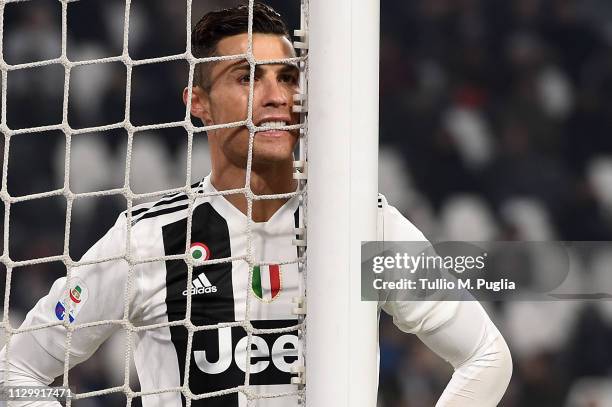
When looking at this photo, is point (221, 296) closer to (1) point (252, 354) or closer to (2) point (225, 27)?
(1) point (252, 354)

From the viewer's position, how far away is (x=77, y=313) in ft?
3.61

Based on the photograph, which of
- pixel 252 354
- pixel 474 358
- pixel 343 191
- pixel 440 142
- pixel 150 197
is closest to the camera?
pixel 343 191

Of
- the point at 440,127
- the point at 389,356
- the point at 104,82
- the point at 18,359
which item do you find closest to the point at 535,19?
the point at 440,127

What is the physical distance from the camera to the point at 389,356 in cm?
258

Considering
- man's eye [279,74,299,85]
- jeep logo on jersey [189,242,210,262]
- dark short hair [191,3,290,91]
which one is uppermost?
dark short hair [191,3,290,91]

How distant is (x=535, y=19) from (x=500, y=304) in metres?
0.92

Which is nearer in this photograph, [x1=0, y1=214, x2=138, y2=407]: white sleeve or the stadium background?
[x1=0, y1=214, x2=138, y2=407]: white sleeve

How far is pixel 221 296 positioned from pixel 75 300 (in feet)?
0.60

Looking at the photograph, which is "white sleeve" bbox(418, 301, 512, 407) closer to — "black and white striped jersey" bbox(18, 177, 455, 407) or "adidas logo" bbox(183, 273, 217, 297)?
"black and white striped jersey" bbox(18, 177, 455, 407)

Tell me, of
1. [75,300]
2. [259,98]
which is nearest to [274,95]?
[259,98]

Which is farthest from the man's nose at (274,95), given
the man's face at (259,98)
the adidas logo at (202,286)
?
the adidas logo at (202,286)

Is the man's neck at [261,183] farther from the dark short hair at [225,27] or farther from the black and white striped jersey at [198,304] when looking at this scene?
the dark short hair at [225,27]

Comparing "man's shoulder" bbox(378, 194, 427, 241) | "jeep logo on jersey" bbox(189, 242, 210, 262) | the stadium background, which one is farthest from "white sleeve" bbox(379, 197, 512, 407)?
the stadium background

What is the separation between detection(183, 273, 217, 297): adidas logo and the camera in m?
1.14
